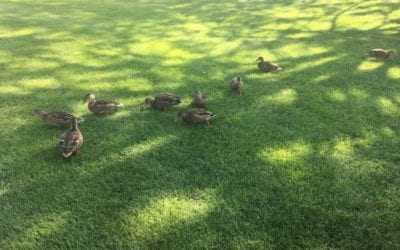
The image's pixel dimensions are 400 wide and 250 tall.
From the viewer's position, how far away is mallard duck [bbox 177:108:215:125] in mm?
7258

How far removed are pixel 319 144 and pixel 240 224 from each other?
240cm

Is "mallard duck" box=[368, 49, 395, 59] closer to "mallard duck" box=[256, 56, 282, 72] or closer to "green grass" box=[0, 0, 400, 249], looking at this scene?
"green grass" box=[0, 0, 400, 249]

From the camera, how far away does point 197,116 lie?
23.8ft

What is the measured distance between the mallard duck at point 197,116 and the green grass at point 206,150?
0.44 ft

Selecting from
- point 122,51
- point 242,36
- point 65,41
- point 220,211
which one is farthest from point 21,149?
point 242,36

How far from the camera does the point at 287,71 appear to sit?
10.1 m

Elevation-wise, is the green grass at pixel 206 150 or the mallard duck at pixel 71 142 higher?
the mallard duck at pixel 71 142

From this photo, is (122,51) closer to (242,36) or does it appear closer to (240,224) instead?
(242,36)

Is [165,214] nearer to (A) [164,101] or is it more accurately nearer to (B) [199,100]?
(A) [164,101]

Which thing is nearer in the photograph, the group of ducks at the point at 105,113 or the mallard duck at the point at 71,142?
the mallard duck at the point at 71,142

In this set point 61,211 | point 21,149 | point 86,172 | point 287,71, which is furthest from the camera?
point 287,71

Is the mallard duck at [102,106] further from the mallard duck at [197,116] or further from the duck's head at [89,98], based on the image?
the mallard duck at [197,116]

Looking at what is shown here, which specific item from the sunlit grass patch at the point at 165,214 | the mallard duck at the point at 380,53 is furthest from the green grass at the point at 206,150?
the mallard duck at the point at 380,53

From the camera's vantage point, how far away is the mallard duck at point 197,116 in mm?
7258
